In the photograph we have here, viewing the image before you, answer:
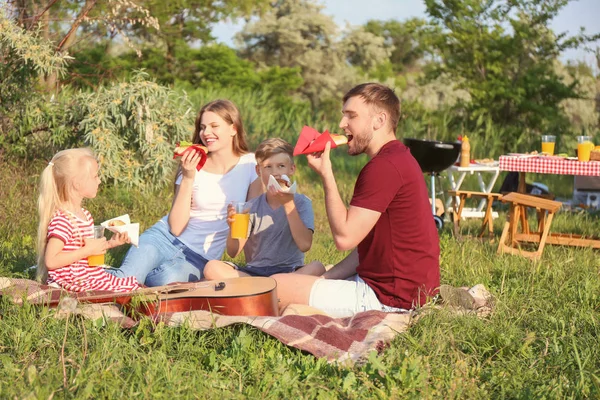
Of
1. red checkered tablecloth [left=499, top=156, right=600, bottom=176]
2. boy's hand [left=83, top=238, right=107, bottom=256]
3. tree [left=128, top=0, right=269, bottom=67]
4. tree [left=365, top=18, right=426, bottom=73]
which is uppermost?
tree [left=365, top=18, right=426, bottom=73]

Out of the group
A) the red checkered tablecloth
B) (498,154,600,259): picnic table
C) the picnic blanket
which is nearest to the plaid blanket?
the picnic blanket

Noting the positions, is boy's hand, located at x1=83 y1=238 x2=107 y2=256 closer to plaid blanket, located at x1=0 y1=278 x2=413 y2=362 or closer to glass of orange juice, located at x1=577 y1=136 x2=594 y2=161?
plaid blanket, located at x1=0 y1=278 x2=413 y2=362

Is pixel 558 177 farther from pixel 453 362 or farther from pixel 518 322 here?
pixel 453 362

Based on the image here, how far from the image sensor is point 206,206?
550 centimetres

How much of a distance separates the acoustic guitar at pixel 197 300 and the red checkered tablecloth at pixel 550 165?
4700 millimetres

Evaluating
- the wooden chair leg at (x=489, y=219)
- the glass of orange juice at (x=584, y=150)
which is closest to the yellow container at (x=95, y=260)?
the wooden chair leg at (x=489, y=219)

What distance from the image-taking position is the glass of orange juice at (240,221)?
4801 millimetres

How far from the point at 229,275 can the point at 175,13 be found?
721 inches

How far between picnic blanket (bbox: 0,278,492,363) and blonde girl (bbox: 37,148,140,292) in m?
0.20

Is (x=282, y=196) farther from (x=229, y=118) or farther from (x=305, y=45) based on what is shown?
(x=305, y=45)

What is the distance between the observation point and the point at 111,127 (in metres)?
7.99

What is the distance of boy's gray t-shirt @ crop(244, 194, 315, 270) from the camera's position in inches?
199

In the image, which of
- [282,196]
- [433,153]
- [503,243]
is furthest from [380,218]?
[433,153]

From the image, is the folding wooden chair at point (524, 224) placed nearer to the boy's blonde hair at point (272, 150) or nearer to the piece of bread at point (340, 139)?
the boy's blonde hair at point (272, 150)
